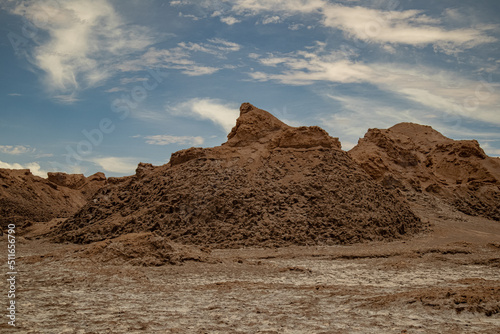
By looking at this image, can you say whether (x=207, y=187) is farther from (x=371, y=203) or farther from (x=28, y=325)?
(x=28, y=325)

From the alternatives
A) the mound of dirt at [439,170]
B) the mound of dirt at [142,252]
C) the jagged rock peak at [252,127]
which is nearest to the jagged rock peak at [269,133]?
the jagged rock peak at [252,127]

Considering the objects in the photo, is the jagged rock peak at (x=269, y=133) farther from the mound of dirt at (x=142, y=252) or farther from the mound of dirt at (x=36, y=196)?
the mound of dirt at (x=36, y=196)

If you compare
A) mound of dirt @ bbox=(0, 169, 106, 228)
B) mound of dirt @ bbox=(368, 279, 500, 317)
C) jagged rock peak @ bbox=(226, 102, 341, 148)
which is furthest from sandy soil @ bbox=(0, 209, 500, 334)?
mound of dirt @ bbox=(0, 169, 106, 228)

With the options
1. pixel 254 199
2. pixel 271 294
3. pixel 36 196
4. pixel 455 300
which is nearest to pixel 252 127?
pixel 254 199

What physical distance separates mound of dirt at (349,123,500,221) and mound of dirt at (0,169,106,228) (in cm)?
2650

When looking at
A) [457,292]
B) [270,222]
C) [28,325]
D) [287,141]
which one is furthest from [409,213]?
[28,325]

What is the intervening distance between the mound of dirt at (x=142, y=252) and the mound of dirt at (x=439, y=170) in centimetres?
1921

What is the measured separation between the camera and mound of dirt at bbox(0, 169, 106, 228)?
3556 cm

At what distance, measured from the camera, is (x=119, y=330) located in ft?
20.1

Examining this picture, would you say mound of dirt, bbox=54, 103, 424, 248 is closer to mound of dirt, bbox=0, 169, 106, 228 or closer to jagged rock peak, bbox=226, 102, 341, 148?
jagged rock peak, bbox=226, 102, 341, 148

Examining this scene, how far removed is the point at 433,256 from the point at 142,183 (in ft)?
52.2

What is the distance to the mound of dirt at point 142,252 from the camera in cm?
1300

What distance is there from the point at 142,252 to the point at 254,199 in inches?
321

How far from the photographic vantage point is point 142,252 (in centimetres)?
1341
